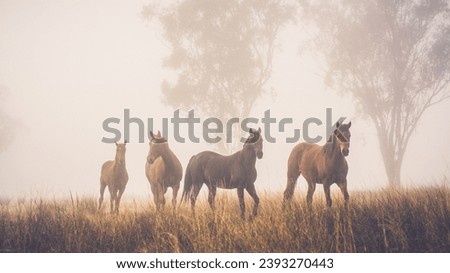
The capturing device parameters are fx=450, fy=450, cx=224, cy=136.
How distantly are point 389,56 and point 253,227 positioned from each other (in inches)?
338

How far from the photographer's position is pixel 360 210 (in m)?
7.23

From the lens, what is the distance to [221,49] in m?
13.4

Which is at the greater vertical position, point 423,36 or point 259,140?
point 423,36

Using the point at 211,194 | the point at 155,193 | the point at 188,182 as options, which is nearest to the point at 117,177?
the point at 155,193

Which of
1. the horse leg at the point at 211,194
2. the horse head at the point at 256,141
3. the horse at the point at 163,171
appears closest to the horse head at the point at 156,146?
the horse at the point at 163,171

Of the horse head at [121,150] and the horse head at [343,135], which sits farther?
the horse head at [121,150]

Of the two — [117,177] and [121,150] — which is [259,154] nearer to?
[121,150]

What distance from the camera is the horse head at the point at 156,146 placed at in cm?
872

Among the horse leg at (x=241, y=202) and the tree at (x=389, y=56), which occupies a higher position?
the tree at (x=389, y=56)

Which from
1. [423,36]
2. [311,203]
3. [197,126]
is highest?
[423,36]

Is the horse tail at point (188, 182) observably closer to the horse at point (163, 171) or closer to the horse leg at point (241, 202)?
the horse at point (163, 171)
